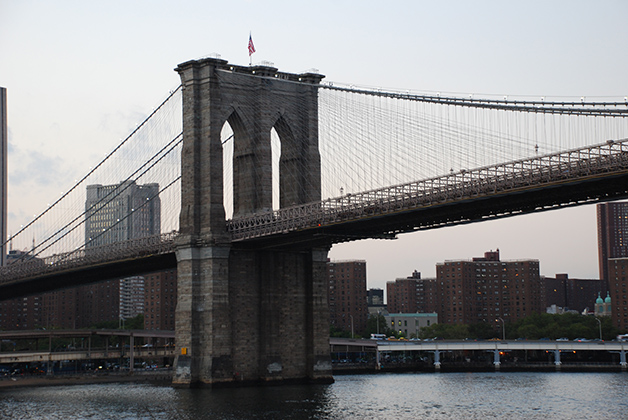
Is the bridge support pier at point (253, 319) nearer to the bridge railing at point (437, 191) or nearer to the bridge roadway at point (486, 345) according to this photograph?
the bridge railing at point (437, 191)

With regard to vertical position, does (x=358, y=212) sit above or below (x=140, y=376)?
above

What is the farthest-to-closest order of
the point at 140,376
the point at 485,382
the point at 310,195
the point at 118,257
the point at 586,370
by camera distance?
the point at 586,370
the point at 140,376
the point at 485,382
the point at 118,257
the point at 310,195

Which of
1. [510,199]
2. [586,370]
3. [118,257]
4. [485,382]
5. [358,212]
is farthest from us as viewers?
[586,370]

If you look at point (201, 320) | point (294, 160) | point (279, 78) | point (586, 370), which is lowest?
point (586, 370)

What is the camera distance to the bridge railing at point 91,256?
80.9 m

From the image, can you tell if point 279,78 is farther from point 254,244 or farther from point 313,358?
point 313,358

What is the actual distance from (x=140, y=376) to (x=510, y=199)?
66.9m

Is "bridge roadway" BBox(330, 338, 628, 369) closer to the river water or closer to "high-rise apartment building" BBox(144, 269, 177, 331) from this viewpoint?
the river water

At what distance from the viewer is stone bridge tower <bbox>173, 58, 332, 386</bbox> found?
74250 millimetres

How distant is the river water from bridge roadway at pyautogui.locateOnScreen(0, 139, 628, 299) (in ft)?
39.2

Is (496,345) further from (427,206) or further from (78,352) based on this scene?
(427,206)

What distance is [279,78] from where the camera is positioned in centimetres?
8150

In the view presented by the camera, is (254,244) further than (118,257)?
No

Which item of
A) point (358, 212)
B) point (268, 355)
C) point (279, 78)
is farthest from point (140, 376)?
point (358, 212)
